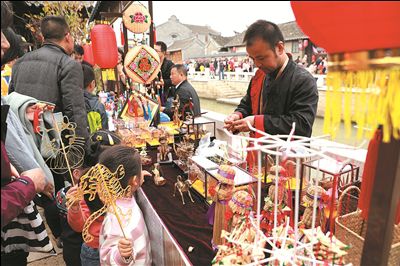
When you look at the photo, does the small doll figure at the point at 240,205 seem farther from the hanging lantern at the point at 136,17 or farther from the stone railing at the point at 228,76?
the stone railing at the point at 228,76

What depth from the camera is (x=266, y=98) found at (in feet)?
6.59

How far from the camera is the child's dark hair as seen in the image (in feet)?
4.61

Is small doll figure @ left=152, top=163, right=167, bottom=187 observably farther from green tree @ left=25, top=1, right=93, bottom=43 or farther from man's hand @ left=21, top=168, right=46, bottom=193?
green tree @ left=25, top=1, right=93, bottom=43

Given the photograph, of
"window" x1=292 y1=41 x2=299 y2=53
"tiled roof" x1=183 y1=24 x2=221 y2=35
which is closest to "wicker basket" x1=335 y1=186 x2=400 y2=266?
"window" x1=292 y1=41 x2=299 y2=53

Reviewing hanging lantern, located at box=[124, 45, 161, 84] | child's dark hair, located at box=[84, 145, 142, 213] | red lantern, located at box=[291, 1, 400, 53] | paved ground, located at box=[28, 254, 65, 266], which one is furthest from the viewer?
hanging lantern, located at box=[124, 45, 161, 84]

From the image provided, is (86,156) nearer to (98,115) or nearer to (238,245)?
(98,115)

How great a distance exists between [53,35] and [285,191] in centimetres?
217

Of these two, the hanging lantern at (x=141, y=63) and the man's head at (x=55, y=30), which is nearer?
the man's head at (x=55, y=30)

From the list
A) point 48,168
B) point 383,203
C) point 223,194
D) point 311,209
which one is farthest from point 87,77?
point 383,203

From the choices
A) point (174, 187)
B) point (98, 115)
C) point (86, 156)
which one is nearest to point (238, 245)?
point (174, 187)

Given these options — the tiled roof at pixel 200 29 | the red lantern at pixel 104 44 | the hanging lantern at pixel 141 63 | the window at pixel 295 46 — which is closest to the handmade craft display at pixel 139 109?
A: the hanging lantern at pixel 141 63

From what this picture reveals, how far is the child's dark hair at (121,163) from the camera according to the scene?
4.61 ft

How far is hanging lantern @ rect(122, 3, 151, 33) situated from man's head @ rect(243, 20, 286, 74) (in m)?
2.44

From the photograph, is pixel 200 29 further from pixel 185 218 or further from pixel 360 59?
pixel 360 59
